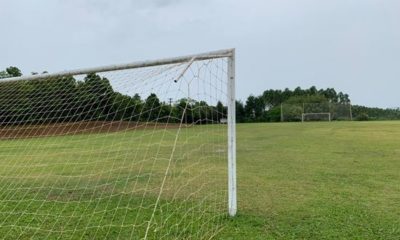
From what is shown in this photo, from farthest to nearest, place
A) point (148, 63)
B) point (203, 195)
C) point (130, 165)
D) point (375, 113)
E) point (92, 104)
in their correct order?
point (375, 113) < point (130, 165) < point (92, 104) < point (203, 195) < point (148, 63)

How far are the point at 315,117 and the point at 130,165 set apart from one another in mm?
29251

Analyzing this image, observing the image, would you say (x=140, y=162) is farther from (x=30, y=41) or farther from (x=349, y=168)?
(x=30, y=41)

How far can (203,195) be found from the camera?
462 cm

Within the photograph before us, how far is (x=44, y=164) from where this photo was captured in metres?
7.66

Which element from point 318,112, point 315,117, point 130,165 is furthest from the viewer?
point 318,112

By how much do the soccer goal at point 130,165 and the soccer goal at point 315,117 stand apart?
27503 mm

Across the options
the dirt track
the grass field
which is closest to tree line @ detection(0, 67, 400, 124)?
the dirt track

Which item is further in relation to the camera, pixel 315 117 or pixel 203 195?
pixel 315 117

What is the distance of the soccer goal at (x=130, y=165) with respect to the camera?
360 cm

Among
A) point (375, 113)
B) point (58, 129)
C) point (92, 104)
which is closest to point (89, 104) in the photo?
point (92, 104)

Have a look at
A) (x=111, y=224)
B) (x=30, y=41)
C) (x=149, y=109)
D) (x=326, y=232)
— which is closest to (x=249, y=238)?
(x=326, y=232)

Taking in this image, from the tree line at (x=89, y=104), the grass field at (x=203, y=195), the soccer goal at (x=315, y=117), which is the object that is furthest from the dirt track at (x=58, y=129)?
the soccer goal at (x=315, y=117)

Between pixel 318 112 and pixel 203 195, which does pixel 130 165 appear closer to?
pixel 203 195

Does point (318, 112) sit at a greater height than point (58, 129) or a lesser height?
greater
